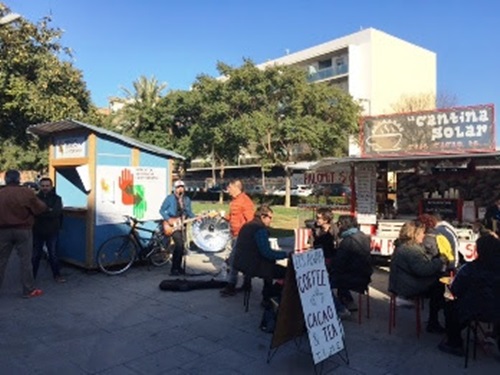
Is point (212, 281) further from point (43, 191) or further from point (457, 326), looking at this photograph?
point (457, 326)

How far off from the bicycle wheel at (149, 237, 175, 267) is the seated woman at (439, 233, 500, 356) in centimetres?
543

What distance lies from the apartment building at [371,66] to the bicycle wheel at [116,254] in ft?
127

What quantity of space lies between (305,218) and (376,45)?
4048 centimetres

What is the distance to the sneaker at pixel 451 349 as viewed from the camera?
452 centimetres

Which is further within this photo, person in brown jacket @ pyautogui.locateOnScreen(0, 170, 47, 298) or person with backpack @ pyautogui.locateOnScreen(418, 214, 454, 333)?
person in brown jacket @ pyautogui.locateOnScreen(0, 170, 47, 298)

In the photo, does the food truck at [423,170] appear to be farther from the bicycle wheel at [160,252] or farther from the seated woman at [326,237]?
the bicycle wheel at [160,252]

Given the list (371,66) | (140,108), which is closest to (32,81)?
(140,108)

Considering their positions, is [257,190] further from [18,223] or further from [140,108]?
[18,223]

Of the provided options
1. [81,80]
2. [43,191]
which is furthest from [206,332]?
[81,80]

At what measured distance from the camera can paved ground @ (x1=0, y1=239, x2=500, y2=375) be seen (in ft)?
13.8

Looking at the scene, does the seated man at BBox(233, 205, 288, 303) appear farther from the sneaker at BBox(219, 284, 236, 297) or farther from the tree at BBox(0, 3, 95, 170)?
the tree at BBox(0, 3, 95, 170)

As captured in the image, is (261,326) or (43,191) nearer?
(261,326)

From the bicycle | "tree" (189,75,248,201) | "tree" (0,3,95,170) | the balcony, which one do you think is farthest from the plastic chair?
the balcony

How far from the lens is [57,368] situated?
4.13 metres
